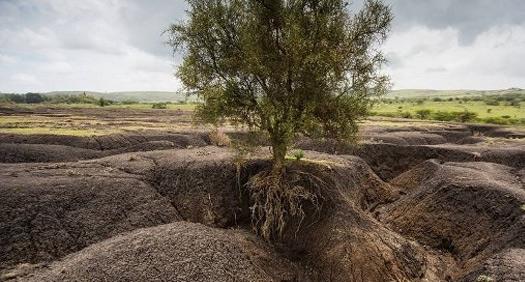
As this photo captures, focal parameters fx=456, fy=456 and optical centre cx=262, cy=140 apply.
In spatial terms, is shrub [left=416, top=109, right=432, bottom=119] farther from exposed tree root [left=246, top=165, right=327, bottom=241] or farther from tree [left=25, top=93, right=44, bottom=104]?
tree [left=25, top=93, right=44, bottom=104]

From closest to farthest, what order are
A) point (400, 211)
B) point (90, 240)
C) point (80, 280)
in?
point (80, 280) → point (90, 240) → point (400, 211)

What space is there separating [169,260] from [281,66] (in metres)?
11.2

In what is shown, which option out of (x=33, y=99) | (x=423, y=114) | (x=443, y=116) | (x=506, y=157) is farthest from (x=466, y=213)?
(x=33, y=99)

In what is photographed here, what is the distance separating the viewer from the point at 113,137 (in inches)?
1849

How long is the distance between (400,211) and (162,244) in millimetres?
18751

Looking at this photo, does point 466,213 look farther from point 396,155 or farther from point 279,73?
point 396,155

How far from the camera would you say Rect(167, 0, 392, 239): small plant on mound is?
23297 mm

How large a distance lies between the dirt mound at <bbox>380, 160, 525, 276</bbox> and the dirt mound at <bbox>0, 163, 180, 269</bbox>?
1539 cm

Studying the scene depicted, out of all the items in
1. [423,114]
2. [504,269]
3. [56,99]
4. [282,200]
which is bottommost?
[423,114]

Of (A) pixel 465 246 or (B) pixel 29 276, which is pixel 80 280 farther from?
(A) pixel 465 246

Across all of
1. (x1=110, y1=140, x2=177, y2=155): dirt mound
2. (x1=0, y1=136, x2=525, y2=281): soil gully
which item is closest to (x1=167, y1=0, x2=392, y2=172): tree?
(x1=0, y1=136, x2=525, y2=281): soil gully

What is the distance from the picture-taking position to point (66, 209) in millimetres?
21672

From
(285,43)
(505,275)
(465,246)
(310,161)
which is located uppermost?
(285,43)

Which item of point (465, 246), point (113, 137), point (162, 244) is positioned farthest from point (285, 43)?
point (113, 137)
